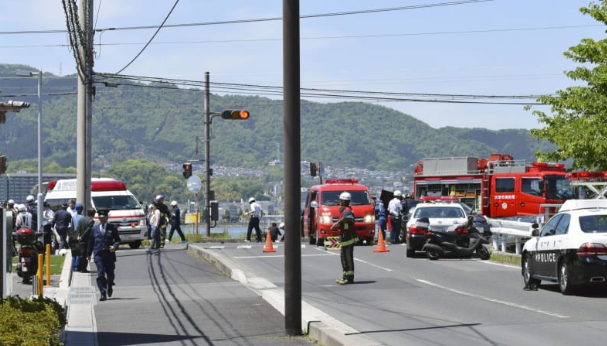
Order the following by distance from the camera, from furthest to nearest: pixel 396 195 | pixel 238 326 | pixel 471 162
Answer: pixel 471 162
pixel 396 195
pixel 238 326

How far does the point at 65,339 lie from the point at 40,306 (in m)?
1.03

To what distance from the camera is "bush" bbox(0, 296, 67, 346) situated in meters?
11.1

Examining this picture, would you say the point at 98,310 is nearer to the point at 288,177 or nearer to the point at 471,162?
the point at 288,177

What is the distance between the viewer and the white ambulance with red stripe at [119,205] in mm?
38625

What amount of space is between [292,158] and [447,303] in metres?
5.73

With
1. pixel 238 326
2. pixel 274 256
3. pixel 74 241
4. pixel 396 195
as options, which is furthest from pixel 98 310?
pixel 396 195

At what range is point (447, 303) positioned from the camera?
1811 cm

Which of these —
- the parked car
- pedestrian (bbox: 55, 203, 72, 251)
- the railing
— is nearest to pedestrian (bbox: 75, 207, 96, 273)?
pedestrian (bbox: 55, 203, 72, 251)

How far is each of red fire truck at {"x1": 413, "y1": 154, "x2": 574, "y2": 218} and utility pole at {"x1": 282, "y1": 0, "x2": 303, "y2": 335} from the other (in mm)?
29340

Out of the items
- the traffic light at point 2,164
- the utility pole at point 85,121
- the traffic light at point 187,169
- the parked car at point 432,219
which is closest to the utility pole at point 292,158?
the traffic light at point 2,164

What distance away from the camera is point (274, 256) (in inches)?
1265

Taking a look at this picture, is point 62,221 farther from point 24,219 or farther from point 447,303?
point 447,303

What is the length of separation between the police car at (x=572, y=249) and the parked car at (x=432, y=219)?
30.5 feet

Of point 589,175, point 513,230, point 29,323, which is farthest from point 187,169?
point 29,323
